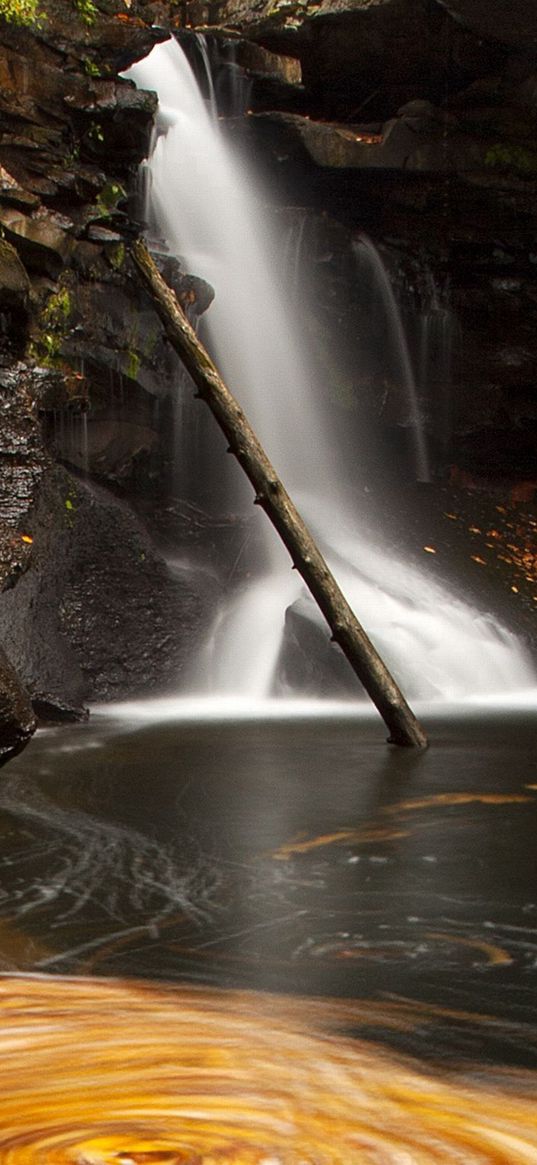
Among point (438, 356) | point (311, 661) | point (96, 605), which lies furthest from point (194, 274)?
point (311, 661)

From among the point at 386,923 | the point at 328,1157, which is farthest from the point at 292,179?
the point at 328,1157

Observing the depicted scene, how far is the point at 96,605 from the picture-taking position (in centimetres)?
1144

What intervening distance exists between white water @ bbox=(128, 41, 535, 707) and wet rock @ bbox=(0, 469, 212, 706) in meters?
0.45

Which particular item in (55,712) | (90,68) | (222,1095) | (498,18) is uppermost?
(498,18)

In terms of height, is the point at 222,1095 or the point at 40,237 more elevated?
the point at 40,237

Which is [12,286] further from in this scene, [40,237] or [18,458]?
[18,458]

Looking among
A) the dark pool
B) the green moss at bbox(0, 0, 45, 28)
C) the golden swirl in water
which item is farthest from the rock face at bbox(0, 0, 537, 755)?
the golden swirl in water

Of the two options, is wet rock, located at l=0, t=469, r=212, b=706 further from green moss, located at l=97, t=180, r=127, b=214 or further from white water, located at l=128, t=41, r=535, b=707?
green moss, located at l=97, t=180, r=127, b=214

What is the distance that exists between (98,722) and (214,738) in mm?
1523

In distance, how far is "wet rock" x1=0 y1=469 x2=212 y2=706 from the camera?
1061 centimetres

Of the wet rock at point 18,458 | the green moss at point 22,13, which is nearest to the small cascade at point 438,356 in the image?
the green moss at point 22,13

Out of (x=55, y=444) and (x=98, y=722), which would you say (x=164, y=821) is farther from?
(x=55, y=444)

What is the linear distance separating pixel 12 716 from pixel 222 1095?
3943 millimetres

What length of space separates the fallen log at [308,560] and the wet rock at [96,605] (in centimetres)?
315
